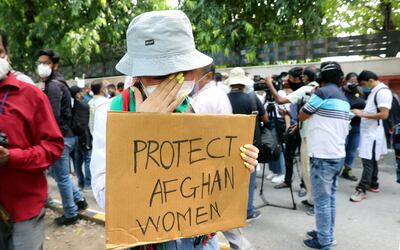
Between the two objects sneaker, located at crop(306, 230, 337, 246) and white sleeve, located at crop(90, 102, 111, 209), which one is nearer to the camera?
white sleeve, located at crop(90, 102, 111, 209)

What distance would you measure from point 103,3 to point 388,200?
9.12m

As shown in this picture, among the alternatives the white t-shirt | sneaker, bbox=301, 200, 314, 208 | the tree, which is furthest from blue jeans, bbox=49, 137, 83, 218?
the tree

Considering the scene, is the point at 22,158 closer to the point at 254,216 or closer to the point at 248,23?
the point at 254,216

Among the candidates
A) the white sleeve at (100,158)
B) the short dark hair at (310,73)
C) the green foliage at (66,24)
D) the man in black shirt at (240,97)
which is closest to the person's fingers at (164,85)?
the white sleeve at (100,158)

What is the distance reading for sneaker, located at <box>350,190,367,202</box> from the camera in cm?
441

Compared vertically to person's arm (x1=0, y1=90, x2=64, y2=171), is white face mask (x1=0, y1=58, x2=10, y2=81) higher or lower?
higher

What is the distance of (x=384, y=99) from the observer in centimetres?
435

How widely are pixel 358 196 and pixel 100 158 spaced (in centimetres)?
418

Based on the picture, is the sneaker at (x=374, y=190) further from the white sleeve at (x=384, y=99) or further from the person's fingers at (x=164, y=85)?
the person's fingers at (x=164, y=85)

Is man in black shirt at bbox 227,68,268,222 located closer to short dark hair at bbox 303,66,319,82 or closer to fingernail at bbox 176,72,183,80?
short dark hair at bbox 303,66,319,82

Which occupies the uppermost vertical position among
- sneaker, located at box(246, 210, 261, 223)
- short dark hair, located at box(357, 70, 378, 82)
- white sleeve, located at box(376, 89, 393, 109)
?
short dark hair, located at box(357, 70, 378, 82)

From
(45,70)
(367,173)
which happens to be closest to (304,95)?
(367,173)

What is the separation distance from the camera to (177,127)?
3.87 feet

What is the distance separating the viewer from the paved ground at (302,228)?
3350 millimetres
